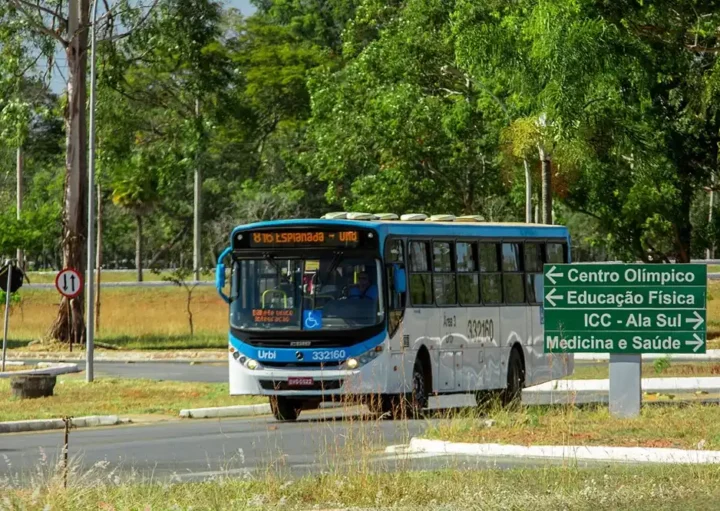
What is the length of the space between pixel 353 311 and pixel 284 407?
211cm

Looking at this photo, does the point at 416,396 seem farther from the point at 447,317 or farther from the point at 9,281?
the point at 9,281

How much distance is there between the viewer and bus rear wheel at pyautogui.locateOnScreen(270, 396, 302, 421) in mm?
24531

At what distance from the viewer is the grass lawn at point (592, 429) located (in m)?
17.7

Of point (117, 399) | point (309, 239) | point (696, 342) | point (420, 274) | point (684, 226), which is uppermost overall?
point (684, 226)

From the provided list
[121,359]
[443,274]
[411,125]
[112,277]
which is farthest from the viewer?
[112,277]

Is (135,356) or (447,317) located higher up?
(447,317)

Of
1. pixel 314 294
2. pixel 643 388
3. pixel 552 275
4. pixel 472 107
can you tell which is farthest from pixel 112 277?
pixel 552 275

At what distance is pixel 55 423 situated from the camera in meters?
23.9

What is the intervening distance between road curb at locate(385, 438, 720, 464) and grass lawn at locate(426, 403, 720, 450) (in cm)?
28

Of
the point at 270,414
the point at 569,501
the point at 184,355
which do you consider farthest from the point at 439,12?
the point at 569,501

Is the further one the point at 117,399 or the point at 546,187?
the point at 546,187

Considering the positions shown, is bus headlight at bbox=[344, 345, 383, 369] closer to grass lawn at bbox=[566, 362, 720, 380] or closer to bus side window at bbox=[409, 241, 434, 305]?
bus side window at bbox=[409, 241, 434, 305]

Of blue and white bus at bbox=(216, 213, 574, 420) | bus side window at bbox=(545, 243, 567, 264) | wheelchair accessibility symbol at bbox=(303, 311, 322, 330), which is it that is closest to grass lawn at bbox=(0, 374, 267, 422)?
blue and white bus at bbox=(216, 213, 574, 420)

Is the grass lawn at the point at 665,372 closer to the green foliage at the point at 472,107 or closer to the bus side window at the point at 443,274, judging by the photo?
the green foliage at the point at 472,107
